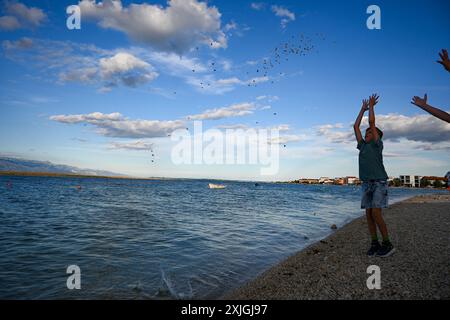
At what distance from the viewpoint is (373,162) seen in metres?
6.49

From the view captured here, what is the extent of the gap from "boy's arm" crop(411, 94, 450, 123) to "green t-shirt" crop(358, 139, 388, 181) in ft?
7.97

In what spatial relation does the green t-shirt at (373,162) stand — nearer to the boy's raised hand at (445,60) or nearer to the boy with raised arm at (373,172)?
the boy with raised arm at (373,172)

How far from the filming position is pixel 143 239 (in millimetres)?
12047

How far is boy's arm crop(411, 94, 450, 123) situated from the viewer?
366 cm

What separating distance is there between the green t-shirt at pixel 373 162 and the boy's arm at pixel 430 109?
2.43 meters

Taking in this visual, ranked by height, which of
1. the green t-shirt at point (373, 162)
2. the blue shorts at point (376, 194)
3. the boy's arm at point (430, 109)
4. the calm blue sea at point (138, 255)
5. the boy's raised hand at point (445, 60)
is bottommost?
the calm blue sea at point (138, 255)

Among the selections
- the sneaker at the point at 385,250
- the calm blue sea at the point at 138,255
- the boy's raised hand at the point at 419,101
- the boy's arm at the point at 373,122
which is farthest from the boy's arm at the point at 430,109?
the calm blue sea at the point at 138,255

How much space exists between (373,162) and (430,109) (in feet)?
9.13

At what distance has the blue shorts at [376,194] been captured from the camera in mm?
6406

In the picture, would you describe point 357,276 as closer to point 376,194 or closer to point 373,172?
point 376,194

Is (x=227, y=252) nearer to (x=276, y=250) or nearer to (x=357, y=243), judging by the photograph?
(x=276, y=250)

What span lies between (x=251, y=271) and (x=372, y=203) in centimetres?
397

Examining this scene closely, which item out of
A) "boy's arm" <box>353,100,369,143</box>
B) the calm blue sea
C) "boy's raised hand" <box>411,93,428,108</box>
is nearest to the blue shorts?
"boy's arm" <box>353,100,369,143</box>

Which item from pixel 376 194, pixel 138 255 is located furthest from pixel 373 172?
pixel 138 255
